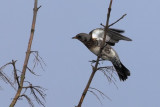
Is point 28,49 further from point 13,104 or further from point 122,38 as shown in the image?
point 122,38

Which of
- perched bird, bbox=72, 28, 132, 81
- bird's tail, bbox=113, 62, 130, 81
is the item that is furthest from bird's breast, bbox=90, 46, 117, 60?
bird's tail, bbox=113, 62, 130, 81

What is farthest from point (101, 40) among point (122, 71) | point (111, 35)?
point (122, 71)

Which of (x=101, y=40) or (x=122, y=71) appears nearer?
(x=101, y=40)

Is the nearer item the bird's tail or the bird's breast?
the bird's breast

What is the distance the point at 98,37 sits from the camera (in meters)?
5.11

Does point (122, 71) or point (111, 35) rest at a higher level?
point (111, 35)

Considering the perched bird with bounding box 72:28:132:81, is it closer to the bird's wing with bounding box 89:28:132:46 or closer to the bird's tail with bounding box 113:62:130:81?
the bird's wing with bounding box 89:28:132:46

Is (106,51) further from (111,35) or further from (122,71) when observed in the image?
(122,71)

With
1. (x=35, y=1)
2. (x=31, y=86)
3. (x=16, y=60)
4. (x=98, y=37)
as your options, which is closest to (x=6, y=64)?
(x=16, y=60)

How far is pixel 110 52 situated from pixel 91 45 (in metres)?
0.31

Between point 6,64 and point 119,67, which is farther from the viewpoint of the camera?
point 119,67

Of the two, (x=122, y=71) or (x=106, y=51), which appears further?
(x=122, y=71)

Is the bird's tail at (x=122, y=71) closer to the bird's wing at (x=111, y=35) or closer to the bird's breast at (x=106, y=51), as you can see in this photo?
the bird's breast at (x=106, y=51)

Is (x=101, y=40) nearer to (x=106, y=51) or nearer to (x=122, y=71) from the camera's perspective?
(x=106, y=51)
